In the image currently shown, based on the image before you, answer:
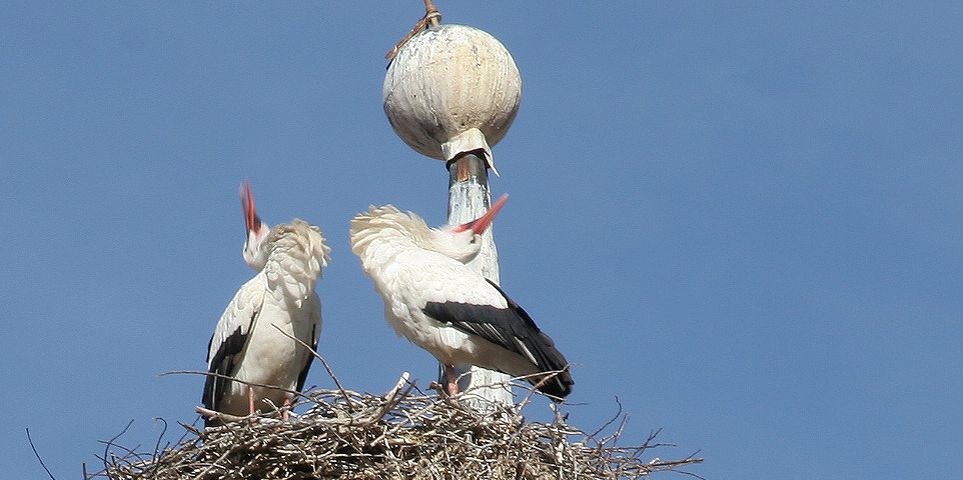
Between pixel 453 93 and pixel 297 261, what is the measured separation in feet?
4.64


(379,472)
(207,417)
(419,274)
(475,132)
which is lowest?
(379,472)

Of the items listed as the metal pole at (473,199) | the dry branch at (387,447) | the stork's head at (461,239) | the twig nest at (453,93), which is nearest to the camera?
the dry branch at (387,447)

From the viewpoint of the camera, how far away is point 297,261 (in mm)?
10695

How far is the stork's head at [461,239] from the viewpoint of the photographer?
1103 cm

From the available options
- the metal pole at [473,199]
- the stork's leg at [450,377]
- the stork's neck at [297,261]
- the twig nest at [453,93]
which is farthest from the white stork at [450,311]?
the twig nest at [453,93]

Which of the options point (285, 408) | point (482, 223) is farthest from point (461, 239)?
point (285, 408)

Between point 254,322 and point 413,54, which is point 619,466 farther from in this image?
point 413,54

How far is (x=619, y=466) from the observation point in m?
9.61

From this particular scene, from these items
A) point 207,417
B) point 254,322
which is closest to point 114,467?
point 207,417

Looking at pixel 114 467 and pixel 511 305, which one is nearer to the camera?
pixel 114 467

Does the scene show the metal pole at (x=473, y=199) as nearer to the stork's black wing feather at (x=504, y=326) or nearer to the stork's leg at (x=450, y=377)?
the stork's leg at (x=450, y=377)

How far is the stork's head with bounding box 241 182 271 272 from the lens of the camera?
36.3ft

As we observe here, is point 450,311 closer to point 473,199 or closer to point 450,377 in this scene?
point 450,377

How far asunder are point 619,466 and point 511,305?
1113mm
